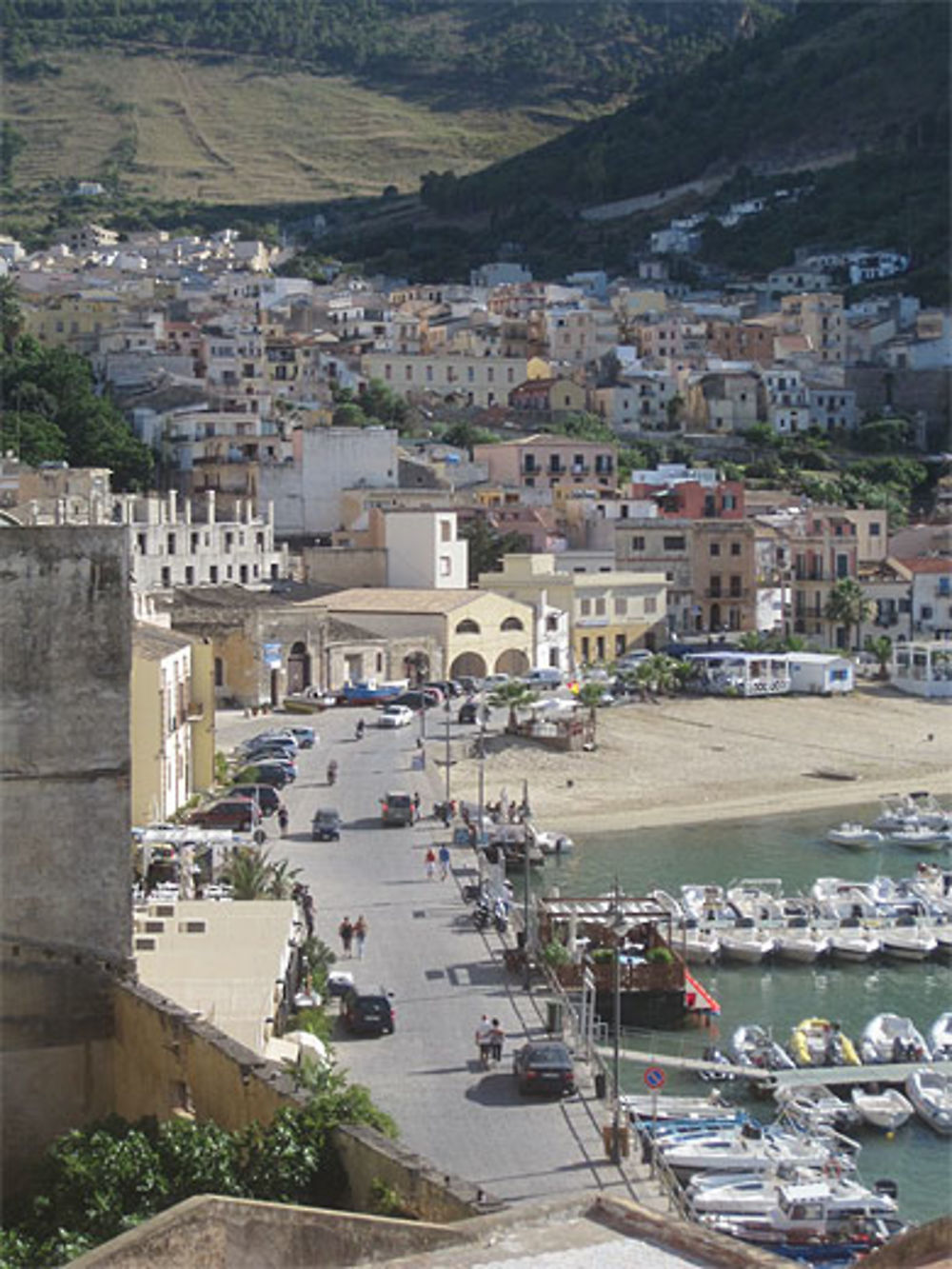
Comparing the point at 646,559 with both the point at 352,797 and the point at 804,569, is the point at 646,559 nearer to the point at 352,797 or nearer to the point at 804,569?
the point at 804,569

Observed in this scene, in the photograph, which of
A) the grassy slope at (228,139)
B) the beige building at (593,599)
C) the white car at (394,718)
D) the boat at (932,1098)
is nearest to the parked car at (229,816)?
the white car at (394,718)

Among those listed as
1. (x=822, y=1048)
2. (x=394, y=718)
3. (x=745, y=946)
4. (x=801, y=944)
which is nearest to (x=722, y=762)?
(x=394, y=718)

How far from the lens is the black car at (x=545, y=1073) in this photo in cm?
1911

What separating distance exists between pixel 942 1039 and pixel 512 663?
30.4 metres

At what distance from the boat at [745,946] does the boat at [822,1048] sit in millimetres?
4499

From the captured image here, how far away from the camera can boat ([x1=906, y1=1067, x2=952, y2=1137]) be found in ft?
73.0

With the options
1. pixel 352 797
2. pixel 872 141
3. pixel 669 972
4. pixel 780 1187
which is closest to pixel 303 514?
pixel 352 797

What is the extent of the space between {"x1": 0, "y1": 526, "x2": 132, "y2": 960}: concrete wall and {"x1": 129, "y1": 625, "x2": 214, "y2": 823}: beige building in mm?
13571

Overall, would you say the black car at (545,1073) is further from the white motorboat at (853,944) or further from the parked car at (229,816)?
the parked car at (229,816)

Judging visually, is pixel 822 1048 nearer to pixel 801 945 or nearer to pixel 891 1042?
pixel 891 1042

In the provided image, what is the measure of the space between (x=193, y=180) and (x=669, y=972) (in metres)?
154

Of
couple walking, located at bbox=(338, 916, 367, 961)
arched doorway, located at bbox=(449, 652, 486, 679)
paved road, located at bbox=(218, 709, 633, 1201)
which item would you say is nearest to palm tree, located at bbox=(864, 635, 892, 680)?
arched doorway, located at bbox=(449, 652, 486, 679)

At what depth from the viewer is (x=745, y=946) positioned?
29.5 metres

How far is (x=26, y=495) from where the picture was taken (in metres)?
52.8
